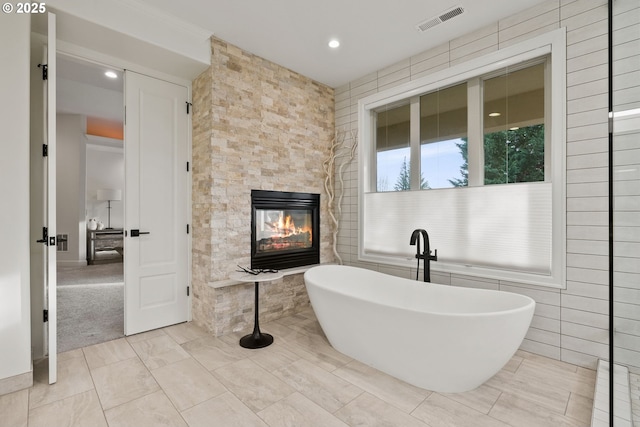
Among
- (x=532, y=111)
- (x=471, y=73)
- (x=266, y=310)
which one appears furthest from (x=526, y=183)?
(x=266, y=310)

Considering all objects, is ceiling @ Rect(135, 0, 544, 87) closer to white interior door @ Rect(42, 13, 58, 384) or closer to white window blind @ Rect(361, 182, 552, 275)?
white interior door @ Rect(42, 13, 58, 384)

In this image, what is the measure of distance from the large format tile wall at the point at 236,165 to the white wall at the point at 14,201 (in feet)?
4.18

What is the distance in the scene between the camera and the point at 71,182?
20.7 ft

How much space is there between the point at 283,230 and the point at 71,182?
18.2 feet

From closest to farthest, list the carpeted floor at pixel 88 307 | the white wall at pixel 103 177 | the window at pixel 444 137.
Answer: the carpeted floor at pixel 88 307 < the window at pixel 444 137 < the white wall at pixel 103 177

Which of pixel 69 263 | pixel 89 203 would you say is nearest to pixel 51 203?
pixel 69 263

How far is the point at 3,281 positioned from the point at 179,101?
7.06 ft

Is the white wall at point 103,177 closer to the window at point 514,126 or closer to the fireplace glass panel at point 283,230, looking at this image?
the fireplace glass panel at point 283,230

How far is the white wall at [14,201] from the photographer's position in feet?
6.39

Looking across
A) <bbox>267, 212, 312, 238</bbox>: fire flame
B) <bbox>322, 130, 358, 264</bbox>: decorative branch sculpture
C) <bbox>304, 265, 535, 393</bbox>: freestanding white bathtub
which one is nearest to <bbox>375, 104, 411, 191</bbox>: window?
<bbox>322, 130, 358, 264</bbox>: decorative branch sculpture

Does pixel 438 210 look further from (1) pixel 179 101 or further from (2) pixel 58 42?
(2) pixel 58 42

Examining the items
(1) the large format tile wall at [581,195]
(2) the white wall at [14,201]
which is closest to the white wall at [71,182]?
(2) the white wall at [14,201]

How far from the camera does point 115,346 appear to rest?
8.67ft

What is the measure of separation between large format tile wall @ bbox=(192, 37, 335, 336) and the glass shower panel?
9.02 ft
